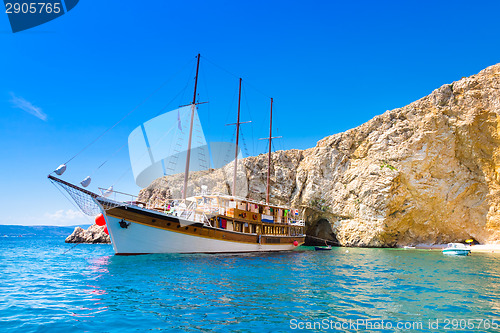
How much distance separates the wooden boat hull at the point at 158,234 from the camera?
76.8 feet

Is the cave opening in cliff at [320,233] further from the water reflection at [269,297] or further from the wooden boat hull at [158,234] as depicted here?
the water reflection at [269,297]

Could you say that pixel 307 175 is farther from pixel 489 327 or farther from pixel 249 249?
pixel 489 327

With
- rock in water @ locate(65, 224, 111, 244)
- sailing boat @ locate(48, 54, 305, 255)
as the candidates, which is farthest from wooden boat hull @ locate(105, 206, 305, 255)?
rock in water @ locate(65, 224, 111, 244)

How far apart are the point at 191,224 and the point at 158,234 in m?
3.08

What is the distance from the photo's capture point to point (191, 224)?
87.1ft

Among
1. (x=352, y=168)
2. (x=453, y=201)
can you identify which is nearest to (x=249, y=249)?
(x=352, y=168)

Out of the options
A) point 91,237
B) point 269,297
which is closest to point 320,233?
point 91,237

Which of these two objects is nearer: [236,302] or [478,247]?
[236,302]

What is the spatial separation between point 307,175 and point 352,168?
8.54m

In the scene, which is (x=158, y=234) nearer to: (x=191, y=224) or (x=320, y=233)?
(x=191, y=224)

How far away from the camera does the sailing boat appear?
23.4 m

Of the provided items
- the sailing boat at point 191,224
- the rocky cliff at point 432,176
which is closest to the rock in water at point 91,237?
the sailing boat at point 191,224

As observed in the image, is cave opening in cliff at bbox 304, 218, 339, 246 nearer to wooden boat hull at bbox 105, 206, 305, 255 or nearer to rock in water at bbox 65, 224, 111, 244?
wooden boat hull at bbox 105, 206, 305, 255

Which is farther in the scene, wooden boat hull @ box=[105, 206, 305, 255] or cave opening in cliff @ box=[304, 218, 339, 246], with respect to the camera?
cave opening in cliff @ box=[304, 218, 339, 246]
